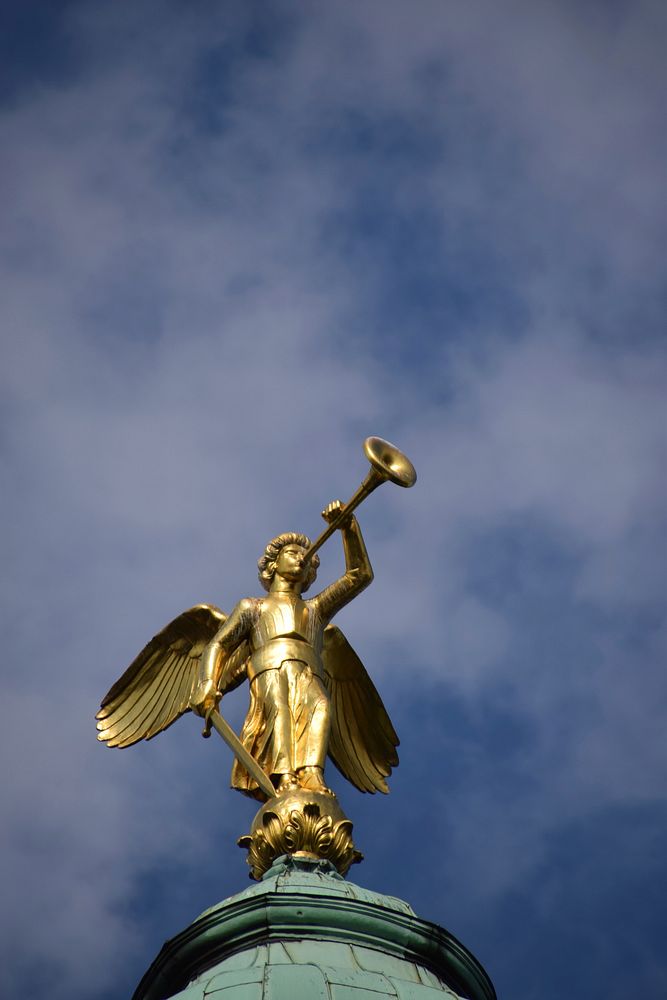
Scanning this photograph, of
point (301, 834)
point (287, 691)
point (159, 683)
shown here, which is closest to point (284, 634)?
point (287, 691)

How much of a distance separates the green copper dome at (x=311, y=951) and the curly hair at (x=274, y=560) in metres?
3.43

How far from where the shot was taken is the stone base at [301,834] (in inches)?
631

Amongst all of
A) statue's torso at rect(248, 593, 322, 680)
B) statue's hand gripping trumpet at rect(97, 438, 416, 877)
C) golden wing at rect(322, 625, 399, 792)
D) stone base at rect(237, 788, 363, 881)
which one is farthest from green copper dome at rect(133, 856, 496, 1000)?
golden wing at rect(322, 625, 399, 792)

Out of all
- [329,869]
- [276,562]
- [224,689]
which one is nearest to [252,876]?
[329,869]

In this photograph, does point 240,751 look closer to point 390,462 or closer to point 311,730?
point 311,730

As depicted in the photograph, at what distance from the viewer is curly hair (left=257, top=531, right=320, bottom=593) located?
18406 millimetres

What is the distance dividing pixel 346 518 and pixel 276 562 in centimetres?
83

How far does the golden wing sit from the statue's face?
0.61 m

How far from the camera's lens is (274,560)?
1847 centimetres

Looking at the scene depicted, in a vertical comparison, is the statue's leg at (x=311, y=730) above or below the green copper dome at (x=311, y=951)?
above

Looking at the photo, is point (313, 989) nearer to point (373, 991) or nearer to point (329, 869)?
point (373, 991)

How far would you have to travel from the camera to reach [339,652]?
18.6m

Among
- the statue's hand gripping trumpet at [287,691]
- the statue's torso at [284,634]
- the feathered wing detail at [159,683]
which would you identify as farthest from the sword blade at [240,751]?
the feathered wing detail at [159,683]

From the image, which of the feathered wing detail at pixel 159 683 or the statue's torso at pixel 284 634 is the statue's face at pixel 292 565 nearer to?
the statue's torso at pixel 284 634
